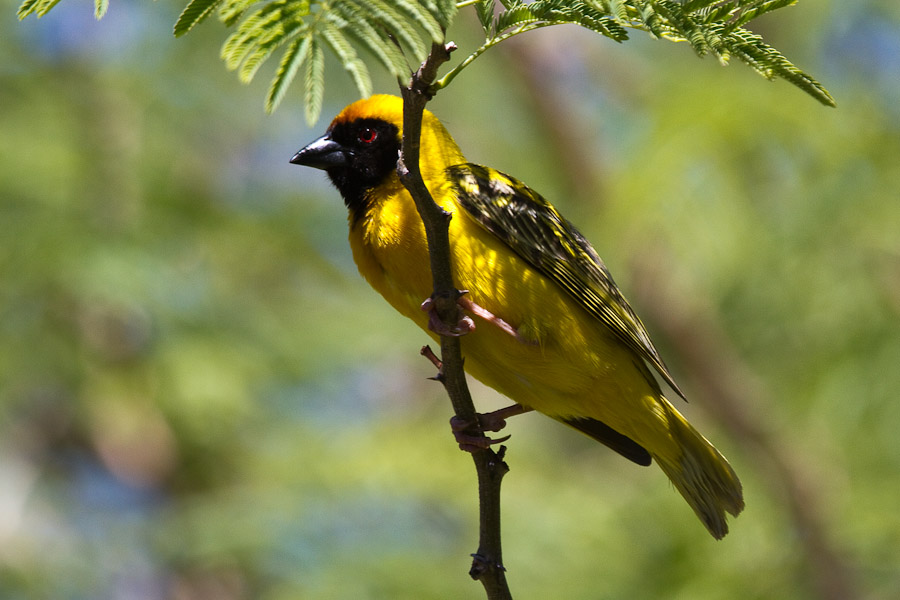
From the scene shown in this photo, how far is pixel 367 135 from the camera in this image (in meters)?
4.23

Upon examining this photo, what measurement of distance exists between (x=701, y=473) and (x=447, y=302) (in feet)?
5.25

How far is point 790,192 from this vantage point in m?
6.74

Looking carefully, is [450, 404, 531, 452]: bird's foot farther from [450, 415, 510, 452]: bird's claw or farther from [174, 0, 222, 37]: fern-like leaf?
[174, 0, 222, 37]: fern-like leaf

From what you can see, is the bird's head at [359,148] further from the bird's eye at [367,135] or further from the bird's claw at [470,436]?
the bird's claw at [470,436]

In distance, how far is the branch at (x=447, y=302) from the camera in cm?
217

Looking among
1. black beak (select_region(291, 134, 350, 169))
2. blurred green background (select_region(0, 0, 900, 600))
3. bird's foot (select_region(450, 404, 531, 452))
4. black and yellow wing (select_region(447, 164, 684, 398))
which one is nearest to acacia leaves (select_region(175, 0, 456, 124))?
bird's foot (select_region(450, 404, 531, 452))

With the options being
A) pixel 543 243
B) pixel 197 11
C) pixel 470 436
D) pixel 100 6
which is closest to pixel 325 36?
pixel 197 11

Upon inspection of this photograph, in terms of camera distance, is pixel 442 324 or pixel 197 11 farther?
pixel 442 324

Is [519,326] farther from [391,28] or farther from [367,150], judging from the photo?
[391,28]

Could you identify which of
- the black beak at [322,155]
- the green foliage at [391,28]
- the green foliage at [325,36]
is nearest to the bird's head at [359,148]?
the black beak at [322,155]

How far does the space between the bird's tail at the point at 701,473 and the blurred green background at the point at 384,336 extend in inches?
101

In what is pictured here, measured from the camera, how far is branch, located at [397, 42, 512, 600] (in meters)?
→ 2.17

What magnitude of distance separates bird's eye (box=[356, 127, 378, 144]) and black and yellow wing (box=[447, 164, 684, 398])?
417mm

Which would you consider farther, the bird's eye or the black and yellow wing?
the bird's eye
